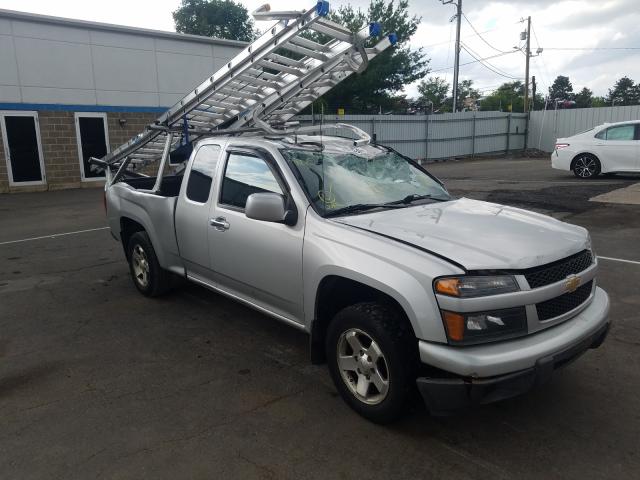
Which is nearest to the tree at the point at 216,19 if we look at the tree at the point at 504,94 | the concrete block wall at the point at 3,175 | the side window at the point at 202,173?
the concrete block wall at the point at 3,175

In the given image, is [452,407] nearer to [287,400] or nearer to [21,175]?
[287,400]

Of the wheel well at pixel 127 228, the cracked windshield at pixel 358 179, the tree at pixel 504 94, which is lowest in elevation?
the wheel well at pixel 127 228

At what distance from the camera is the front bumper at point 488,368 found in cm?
260

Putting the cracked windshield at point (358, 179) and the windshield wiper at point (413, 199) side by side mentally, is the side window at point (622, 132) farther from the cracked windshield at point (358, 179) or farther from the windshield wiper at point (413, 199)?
the windshield wiper at point (413, 199)

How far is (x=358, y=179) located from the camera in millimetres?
3971

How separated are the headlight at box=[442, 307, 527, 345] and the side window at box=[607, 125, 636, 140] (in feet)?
42.6

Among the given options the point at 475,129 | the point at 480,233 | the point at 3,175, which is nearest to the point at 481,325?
the point at 480,233

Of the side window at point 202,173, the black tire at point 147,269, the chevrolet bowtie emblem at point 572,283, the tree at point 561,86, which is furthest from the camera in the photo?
the tree at point 561,86

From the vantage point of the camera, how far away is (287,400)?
11.3ft

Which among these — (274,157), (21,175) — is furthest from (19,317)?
(21,175)

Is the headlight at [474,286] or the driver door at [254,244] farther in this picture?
the driver door at [254,244]

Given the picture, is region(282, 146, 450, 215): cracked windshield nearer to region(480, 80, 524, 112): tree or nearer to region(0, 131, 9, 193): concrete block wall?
region(0, 131, 9, 193): concrete block wall

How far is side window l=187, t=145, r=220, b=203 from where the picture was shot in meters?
4.48

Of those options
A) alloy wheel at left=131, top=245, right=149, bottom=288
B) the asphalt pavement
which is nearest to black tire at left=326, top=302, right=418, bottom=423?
the asphalt pavement
